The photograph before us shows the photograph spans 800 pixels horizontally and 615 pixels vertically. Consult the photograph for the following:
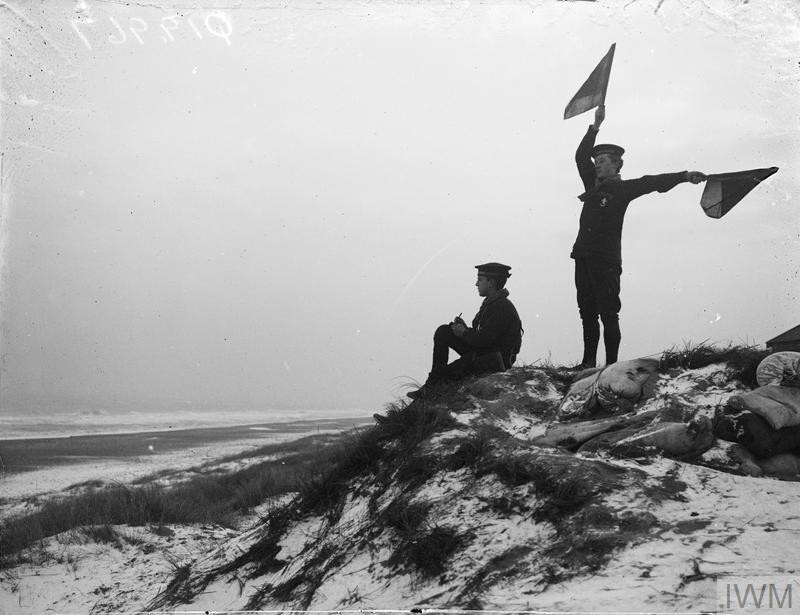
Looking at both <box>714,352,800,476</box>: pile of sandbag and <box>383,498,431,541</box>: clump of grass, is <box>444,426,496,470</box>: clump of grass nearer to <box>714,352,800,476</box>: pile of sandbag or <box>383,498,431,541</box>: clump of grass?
<box>383,498,431,541</box>: clump of grass

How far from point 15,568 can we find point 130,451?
1230 centimetres

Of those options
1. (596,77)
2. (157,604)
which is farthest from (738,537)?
(596,77)

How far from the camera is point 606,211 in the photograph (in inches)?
247

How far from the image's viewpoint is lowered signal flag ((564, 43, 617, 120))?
636 cm

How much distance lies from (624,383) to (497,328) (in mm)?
1284

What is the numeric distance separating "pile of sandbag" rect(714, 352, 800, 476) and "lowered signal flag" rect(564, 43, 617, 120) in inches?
137

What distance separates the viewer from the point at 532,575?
2891mm

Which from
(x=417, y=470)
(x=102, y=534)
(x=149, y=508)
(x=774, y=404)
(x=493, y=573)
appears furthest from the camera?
(x=149, y=508)

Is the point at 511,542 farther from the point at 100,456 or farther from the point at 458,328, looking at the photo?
the point at 100,456

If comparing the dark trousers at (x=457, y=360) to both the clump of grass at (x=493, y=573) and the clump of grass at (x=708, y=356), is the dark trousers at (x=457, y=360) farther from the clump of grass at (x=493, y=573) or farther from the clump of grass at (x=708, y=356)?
the clump of grass at (x=493, y=573)

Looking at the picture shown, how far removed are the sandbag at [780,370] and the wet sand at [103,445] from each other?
47.5ft

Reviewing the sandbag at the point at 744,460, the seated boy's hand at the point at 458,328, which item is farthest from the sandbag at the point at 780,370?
the seated boy's hand at the point at 458,328

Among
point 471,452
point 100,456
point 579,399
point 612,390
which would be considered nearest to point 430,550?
point 471,452

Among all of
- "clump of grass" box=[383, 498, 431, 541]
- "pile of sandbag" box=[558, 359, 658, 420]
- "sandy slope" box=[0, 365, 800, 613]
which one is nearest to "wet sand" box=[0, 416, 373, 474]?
"sandy slope" box=[0, 365, 800, 613]
